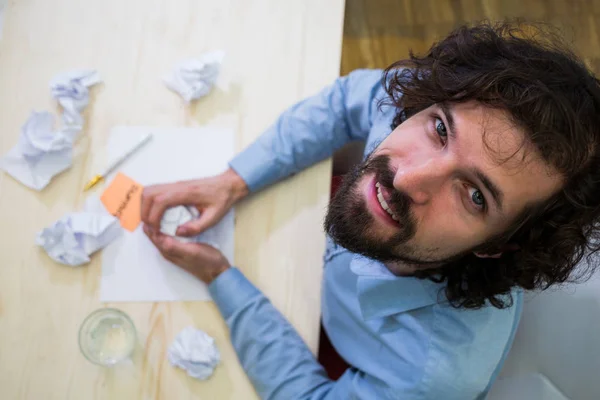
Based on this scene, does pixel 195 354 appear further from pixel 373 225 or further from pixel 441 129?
pixel 441 129

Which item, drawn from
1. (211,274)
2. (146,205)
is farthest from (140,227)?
(211,274)

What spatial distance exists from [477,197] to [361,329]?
1.11 feet

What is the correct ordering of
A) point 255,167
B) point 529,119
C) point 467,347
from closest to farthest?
1. point 529,119
2. point 467,347
3. point 255,167

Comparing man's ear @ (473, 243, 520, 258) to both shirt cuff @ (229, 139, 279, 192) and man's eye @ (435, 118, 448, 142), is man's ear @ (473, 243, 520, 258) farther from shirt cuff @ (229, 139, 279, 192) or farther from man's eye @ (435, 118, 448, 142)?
shirt cuff @ (229, 139, 279, 192)

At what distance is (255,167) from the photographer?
37.5 inches

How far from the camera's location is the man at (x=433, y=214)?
741mm

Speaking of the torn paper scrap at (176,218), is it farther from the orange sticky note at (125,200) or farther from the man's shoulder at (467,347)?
the man's shoulder at (467,347)

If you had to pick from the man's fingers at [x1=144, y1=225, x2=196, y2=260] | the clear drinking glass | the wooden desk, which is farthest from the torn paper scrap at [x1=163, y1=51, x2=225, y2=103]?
the clear drinking glass

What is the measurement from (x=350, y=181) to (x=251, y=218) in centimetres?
21

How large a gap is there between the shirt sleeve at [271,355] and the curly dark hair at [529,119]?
235 mm

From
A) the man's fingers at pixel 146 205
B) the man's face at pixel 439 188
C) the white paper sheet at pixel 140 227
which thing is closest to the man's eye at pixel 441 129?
the man's face at pixel 439 188

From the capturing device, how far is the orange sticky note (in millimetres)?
943

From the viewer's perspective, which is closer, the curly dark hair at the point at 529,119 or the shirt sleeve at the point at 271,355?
the curly dark hair at the point at 529,119

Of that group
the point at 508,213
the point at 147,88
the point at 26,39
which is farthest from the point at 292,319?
the point at 26,39
